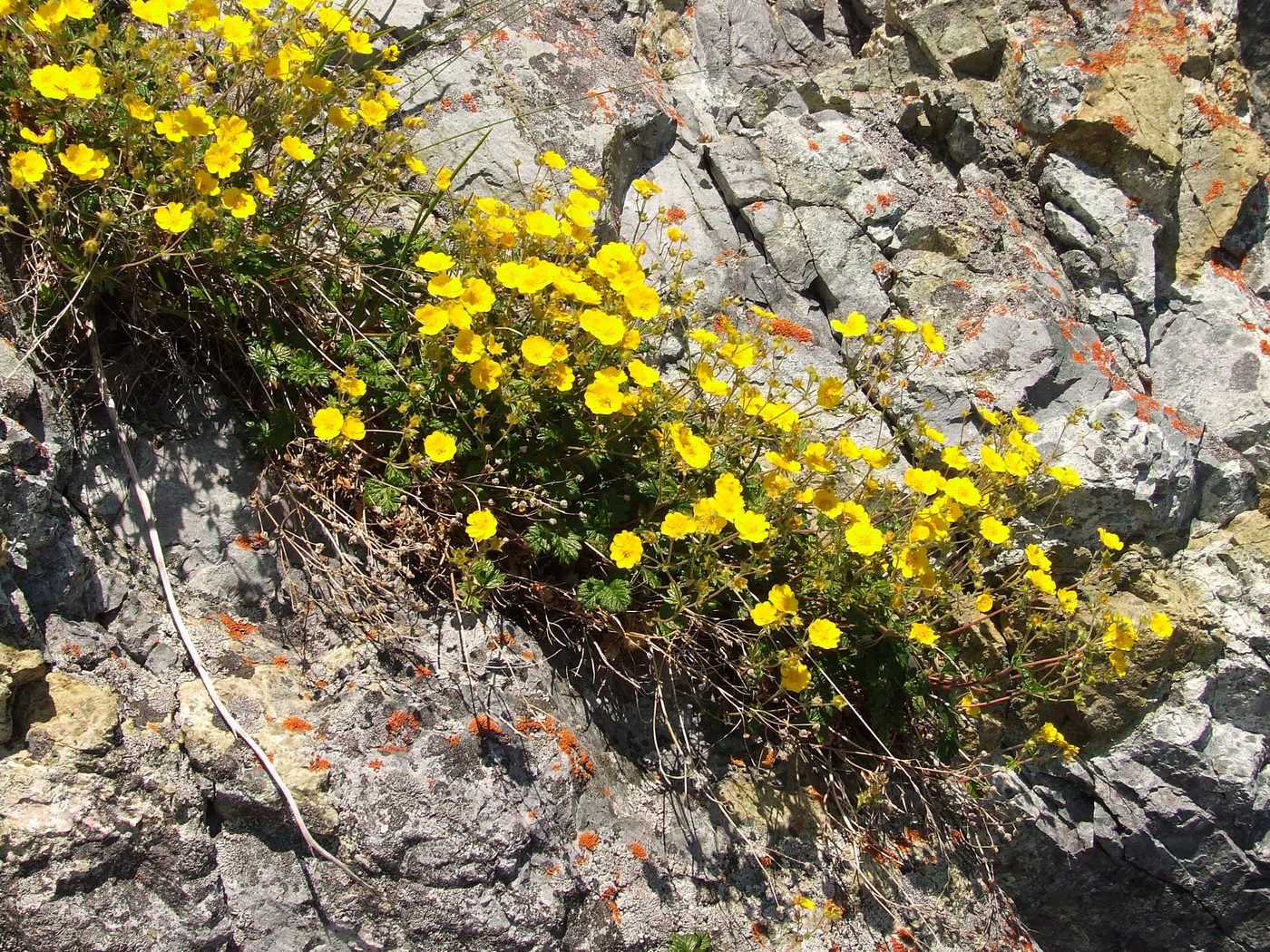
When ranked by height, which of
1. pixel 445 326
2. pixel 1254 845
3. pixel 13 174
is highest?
pixel 13 174

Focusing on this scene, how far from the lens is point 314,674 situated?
2.87 metres

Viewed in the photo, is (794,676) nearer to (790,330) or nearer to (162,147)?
(790,330)

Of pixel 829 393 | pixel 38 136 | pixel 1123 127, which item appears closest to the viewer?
pixel 38 136

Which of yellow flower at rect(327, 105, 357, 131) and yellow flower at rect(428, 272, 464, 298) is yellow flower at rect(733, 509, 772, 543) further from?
yellow flower at rect(327, 105, 357, 131)

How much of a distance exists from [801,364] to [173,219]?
2.84m

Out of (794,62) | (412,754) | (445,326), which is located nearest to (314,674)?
(412,754)

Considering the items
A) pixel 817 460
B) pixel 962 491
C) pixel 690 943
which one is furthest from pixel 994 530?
pixel 690 943

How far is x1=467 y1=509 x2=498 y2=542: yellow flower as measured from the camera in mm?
2994

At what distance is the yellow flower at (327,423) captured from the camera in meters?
3.01

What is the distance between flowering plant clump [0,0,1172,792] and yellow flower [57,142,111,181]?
2 cm

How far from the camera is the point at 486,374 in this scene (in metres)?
3.11

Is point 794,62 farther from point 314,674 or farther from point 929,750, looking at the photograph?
point 314,674

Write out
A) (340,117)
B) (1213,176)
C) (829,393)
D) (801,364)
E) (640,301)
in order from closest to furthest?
(340,117), (640,301), (829,393), (801,364), (1213,176)

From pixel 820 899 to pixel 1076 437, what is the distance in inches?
98.0
